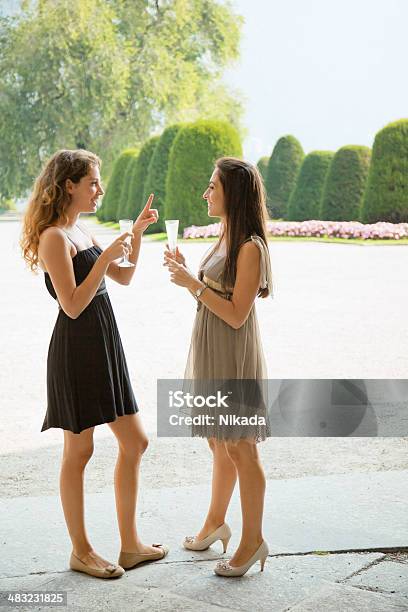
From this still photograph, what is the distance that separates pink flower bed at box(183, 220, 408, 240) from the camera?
15.4 meters

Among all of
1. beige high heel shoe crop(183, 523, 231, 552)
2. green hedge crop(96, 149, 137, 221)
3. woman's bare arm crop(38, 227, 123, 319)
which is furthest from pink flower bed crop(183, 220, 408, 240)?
woman's bare arm crop(38, 227, 123, 319)

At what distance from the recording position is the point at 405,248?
566 inches

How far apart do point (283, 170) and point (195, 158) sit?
5098mm

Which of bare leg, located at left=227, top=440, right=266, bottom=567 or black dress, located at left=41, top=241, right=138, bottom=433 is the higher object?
black dress, located at left=41, top=241, right=138, bottom=433

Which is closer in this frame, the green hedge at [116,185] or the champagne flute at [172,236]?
the champagne flute at [172,236]

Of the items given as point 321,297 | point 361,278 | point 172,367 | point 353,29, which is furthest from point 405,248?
point 353,29

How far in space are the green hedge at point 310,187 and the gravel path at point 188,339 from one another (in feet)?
15.8

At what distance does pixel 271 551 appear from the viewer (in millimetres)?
2850

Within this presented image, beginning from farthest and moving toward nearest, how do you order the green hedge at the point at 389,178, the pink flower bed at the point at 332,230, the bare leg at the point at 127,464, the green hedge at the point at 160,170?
the green hedge at the point at 160,170, the green hedge at the point at 389,178, the pink flower bed at the point at 332,230, the bare leg at the point at 127,464

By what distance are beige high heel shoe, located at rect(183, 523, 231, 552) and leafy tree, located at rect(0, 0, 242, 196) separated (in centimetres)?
2457

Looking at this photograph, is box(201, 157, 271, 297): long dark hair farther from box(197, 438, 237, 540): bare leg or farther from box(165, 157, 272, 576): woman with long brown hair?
box(197, 438, 237, 540): bare leg

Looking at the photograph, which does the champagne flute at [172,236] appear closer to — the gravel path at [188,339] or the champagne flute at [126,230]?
the champagne flute at [126,230]

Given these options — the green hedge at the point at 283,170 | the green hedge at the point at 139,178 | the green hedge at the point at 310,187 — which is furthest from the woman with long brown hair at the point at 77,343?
the green hedge at the point at 283,170

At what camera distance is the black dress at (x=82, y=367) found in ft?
8.49
